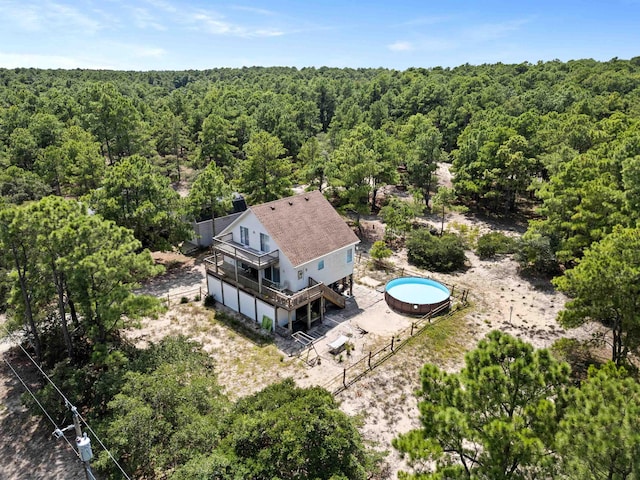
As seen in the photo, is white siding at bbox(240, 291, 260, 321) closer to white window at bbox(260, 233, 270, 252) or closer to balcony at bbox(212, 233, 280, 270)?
balcony at bbox(212, 233, 280, 270)

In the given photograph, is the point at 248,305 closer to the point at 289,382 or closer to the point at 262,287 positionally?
the point at 262,287

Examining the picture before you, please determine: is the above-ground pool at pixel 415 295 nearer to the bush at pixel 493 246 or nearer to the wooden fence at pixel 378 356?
the wooden fence at pixel 378 356

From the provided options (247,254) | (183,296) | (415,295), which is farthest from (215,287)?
(415,295)

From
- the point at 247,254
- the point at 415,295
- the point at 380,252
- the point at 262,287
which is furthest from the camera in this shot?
the point at 380,252

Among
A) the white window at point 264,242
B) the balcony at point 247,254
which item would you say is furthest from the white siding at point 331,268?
the white window at point 264,242

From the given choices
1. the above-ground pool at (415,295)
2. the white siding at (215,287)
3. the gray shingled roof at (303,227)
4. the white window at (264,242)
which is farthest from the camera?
the white siding at (215,287)

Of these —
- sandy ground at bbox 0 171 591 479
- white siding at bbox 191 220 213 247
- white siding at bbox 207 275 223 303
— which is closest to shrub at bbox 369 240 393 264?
sandy ground at bbox 0 171 591 479
